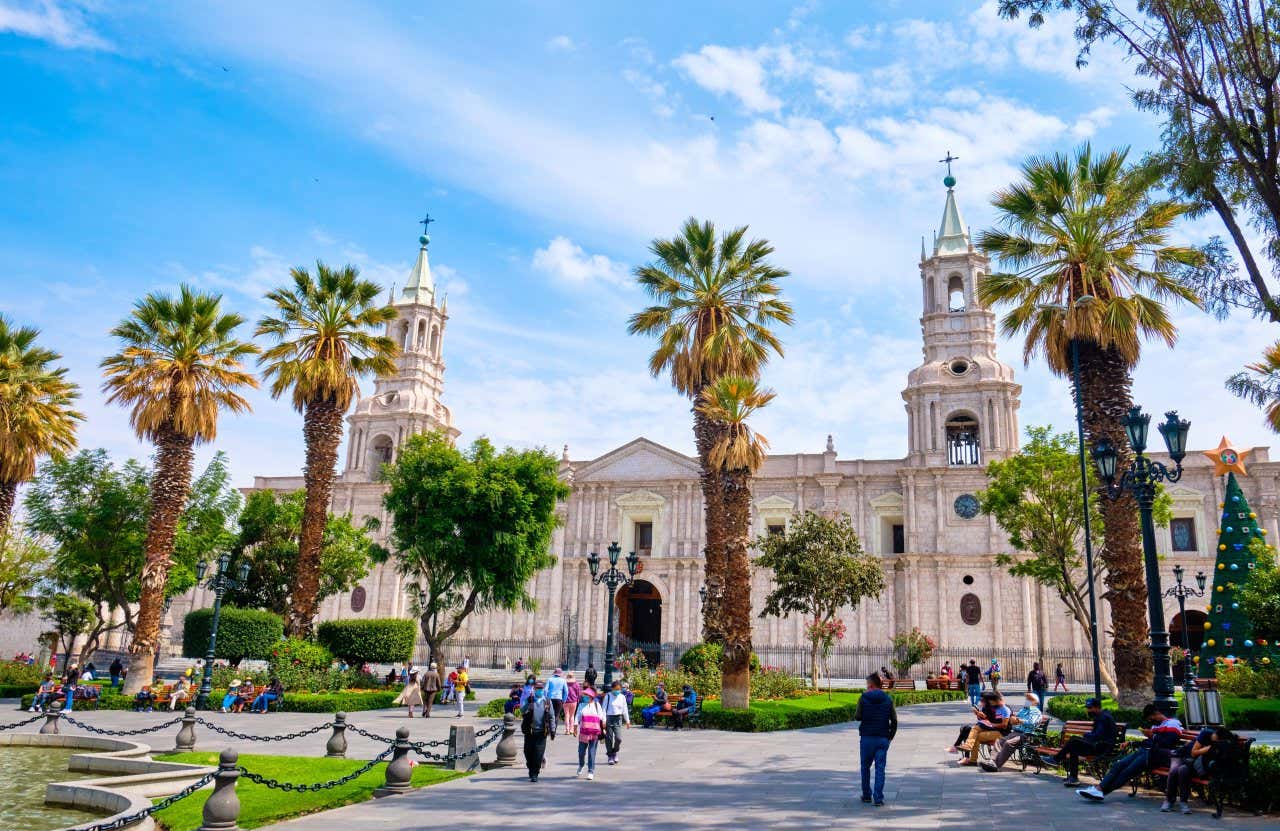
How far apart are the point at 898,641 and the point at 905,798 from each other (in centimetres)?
2761

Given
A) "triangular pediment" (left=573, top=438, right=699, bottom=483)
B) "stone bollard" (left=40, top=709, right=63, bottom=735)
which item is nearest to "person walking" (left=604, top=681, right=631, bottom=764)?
"stone bollard" (left=40, top=709, right=63, bottom=735)

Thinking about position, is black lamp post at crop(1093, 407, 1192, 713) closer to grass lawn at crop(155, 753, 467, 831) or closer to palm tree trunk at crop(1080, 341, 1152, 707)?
palm tree trunk at crop(1080, 341, 1152, 707)

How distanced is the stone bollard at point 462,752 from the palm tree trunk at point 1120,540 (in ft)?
41.2

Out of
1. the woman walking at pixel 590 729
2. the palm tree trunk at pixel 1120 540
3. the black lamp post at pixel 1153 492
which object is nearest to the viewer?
the black lamp post at pixel 1153 492

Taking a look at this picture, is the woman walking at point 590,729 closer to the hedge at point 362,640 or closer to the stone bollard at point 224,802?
the stone bollard at point 224,802

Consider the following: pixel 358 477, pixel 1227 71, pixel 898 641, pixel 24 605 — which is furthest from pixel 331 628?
pixel 1227 71

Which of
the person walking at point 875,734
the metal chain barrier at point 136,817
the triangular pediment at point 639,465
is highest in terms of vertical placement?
the triangular pediment at point 639,465

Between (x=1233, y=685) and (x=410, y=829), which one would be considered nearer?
(x=410, y=829)

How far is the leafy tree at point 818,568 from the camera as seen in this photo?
28516 mm

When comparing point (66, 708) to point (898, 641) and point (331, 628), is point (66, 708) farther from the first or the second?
point (898, 641)

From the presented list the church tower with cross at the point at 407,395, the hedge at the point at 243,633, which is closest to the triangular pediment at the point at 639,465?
the church tower with cross at the point at 407,395

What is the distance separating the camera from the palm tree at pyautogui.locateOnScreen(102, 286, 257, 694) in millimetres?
24734

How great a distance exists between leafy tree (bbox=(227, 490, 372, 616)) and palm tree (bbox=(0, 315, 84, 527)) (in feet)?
29.5

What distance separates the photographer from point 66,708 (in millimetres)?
22984
